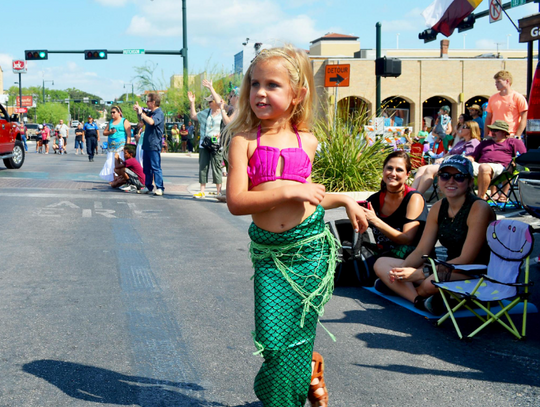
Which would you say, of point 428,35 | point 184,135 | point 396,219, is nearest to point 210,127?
point 396,219

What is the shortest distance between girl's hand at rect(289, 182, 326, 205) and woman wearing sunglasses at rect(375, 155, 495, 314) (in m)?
2.67

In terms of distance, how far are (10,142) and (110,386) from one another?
18.0 meters

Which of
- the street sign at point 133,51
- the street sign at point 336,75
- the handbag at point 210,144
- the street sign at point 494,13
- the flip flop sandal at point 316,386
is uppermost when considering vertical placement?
the street sign at point 133,51

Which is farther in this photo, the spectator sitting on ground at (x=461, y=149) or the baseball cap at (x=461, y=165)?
the spectator sitting on ground at (x=461, y=149)

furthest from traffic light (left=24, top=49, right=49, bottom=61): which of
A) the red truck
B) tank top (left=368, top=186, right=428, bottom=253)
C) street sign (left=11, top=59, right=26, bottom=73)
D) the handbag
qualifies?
street sign (left=11, top=59, right=26, bottom=73)

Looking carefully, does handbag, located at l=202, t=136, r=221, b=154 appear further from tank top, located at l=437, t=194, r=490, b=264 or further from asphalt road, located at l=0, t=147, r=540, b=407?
tank top, located at l=437, t=194, r=490, b=264

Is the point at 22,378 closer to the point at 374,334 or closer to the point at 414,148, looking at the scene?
the point at 374,334

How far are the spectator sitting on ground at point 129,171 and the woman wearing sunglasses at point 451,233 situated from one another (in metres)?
9.02

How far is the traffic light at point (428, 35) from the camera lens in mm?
19559

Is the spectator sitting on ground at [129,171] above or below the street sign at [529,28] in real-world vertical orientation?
below

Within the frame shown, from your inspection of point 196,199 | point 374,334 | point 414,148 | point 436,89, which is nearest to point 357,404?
point 374,334

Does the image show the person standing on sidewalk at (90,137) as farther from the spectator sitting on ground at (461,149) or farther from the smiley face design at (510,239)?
the smiley face design at (510,239)

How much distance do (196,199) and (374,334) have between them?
8392 mm

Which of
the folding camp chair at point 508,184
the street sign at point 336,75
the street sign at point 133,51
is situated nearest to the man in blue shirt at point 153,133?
the street sign at point 336,75
